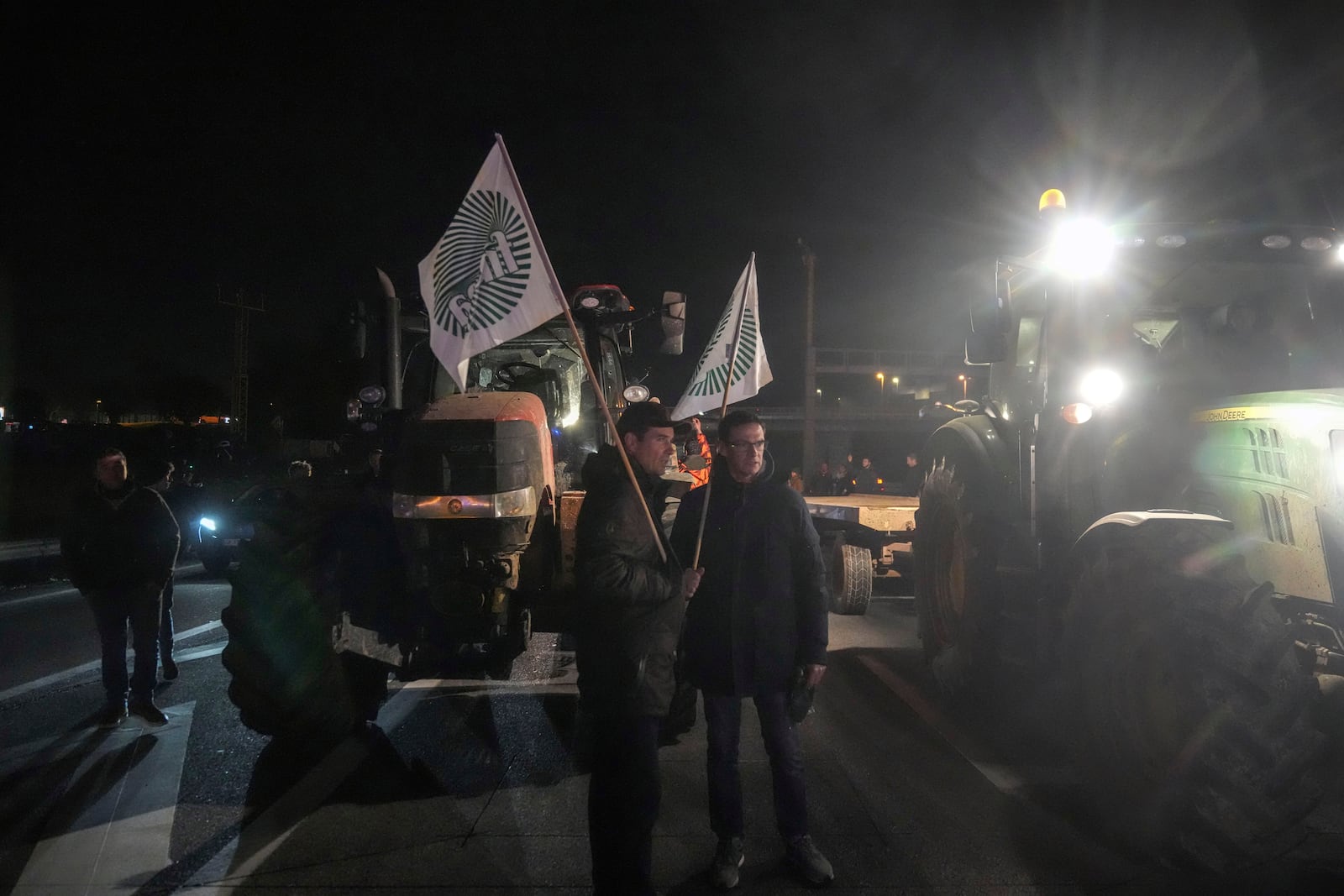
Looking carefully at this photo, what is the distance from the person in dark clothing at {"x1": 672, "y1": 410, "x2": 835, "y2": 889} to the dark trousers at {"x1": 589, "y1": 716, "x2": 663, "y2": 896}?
60 cm

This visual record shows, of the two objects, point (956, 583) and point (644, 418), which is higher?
point (644, 418)

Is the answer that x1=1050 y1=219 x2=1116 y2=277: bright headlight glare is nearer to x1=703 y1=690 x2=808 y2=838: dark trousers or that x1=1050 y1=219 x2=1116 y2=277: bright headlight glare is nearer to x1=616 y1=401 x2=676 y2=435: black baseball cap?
x1=616 y1=401 x2=676 y2=435: black baseball cap

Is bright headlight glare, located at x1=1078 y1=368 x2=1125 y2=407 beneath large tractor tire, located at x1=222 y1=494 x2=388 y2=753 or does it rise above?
above

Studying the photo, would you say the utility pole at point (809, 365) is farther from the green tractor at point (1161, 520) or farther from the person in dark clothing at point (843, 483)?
the green tractor at point (1161, 520)

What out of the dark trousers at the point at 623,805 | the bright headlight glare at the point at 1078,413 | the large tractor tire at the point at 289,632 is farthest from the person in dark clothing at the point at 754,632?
→ the bright headlight glare at the point at 1078,413

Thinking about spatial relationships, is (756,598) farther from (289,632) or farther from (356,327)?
(356,327)

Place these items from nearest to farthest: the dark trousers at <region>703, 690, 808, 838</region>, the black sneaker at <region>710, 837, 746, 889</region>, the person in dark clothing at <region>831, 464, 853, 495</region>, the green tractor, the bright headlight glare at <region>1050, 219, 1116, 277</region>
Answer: the green tractor → the black sneaker at <region>710, 837, 746, 889</region> → the dark trousers at <region>703, 690, 808, 838</region> → the bright headlight glare at <region>1050, 219, 1116, 277</region> → the person in dark clothing at <region>831, 464, 853, 495</region>

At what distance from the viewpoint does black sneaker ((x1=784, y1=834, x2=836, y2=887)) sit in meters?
3.22

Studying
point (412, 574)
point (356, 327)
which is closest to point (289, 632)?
point (412, 574)

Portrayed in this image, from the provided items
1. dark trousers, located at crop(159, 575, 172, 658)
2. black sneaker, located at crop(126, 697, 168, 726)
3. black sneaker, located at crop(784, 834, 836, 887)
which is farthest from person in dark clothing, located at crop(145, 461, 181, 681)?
black sneaker, located at crop(784, 834, 836, 887)

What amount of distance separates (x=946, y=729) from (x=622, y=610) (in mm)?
3156

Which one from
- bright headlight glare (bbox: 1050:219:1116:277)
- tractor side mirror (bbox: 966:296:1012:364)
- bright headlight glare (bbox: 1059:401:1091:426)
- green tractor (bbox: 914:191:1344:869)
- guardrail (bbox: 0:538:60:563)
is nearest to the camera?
green tractor (bbox: 914:191:1344:869)

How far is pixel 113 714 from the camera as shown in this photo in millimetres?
5289

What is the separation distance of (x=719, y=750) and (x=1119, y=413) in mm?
2908
